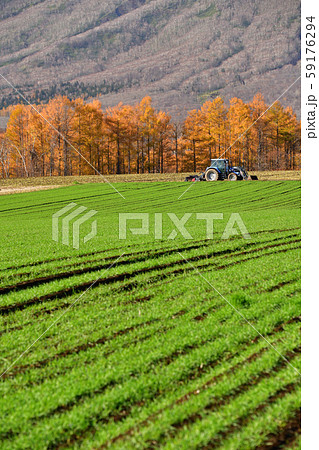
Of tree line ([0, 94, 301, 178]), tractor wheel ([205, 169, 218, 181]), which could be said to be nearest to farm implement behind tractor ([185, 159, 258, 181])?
tractor wheel ([205, 169, 218, 181])

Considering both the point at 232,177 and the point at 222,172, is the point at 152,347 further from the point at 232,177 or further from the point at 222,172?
the point at 232,177

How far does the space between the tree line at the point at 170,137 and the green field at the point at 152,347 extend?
26.5m

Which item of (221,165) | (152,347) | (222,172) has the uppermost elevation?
(221,165)

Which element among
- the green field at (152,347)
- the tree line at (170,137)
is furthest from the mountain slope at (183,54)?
the green field at (152,347)

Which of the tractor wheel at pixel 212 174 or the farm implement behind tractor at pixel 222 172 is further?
the tractor wheel at pixel 212 174

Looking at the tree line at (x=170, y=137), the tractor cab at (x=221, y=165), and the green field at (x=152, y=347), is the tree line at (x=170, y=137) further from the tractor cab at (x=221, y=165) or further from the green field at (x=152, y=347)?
the green field at (x=152, y=347)

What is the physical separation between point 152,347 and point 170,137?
3894cm

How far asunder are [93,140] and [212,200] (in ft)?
68.3

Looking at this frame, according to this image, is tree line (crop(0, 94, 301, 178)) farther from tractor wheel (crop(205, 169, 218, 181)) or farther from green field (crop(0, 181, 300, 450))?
green field (crop(0, 181, 300, 450))

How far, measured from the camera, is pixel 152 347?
→ 5.96 meters

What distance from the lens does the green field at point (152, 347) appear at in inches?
161

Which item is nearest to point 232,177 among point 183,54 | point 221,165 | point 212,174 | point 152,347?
point 221,165

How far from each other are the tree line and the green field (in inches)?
1041

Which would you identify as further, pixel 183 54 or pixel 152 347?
pixel 183 54
